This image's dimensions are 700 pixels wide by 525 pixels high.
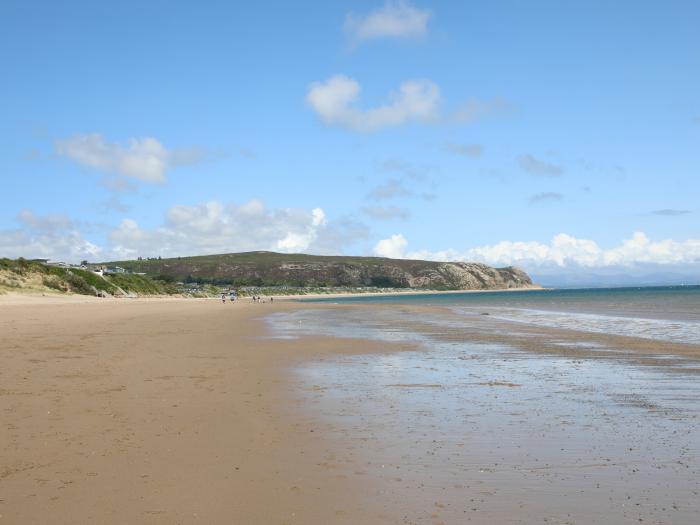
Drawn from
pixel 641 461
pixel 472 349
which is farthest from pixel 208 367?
pixel 641 461

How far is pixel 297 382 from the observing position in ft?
46.1

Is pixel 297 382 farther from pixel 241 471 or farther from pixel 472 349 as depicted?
pixel 472 349

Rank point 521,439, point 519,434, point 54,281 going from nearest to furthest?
point 521,439
point 519,434
point 54,281

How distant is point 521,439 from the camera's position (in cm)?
858

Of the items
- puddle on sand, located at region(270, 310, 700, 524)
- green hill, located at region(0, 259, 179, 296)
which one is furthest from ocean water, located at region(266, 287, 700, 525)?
green hill, located at region(0, 259, 179, 296)

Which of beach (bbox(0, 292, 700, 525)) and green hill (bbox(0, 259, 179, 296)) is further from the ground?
green hill (bbox(0, 259, 179, 296))

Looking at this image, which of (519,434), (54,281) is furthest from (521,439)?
(54,281)

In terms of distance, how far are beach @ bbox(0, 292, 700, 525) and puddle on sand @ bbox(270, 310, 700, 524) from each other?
33 mm

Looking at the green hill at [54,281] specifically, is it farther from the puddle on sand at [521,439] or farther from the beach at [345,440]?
the puddle on sand at [521,439]

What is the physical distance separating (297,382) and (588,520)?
9.20m

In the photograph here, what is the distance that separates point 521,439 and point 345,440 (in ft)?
8.45

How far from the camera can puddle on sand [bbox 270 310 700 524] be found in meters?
6.03

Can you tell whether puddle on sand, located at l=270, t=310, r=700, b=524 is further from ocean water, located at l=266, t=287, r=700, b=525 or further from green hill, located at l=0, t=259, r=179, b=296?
green hill, located at l=0, t=259, r=179, b=296

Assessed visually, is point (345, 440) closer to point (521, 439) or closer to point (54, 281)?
point (521, 439)
